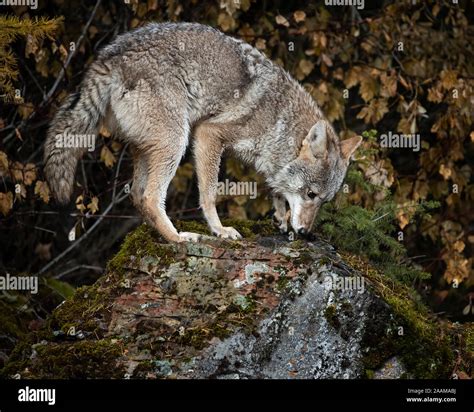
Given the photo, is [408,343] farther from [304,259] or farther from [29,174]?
[29,174]

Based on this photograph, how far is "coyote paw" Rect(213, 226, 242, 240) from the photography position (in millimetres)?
6503

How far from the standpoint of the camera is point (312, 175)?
6848 mm

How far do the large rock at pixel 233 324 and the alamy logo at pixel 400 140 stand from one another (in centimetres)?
336

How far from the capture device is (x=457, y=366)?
5.60m

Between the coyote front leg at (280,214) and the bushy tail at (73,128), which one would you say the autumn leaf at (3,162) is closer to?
the bushy tail at (73,128)

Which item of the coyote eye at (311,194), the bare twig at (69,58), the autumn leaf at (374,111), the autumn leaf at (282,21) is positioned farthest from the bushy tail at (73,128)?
the autumn leaf at (374,111)

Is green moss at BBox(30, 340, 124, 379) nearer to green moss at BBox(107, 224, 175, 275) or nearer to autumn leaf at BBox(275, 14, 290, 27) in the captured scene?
green moss at BBox(107, 224, 175, 275)

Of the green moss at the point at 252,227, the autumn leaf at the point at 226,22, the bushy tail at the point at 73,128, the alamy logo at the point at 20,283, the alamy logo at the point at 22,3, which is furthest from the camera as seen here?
the autumn leaf at the point at 226,22

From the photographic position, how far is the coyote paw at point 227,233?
650 cm

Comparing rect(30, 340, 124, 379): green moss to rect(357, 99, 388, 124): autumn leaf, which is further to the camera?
rect(357, 99, 388, 124): autumn leaf

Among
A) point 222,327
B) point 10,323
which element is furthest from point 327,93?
point 222,327

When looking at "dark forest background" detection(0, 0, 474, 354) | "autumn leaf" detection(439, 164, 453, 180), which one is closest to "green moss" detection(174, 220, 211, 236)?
"dark forest background" detection(0, 0, 474, 354)

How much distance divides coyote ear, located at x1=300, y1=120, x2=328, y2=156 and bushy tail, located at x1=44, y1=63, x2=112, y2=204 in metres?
1.73

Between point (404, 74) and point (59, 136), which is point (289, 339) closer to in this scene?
point (59, 136)
